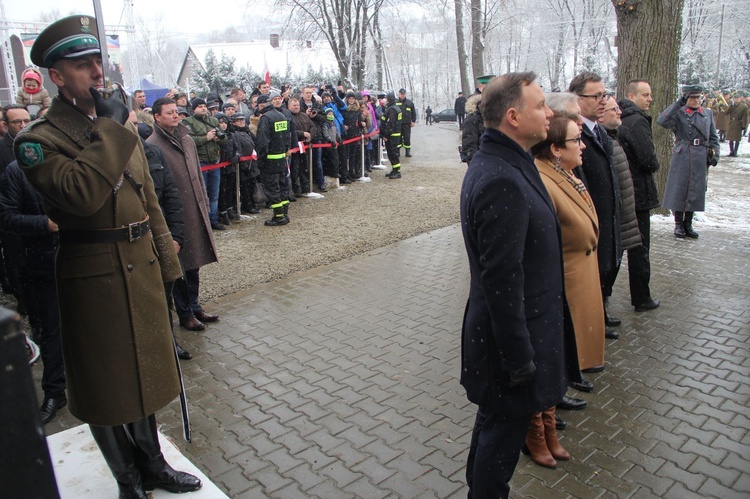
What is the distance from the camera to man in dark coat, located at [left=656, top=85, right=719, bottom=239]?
841 centimetres

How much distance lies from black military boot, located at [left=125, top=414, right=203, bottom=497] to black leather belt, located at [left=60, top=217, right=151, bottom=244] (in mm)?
932

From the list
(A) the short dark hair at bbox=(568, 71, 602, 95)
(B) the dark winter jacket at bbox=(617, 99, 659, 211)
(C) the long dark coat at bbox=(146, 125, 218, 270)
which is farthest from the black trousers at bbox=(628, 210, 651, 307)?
(C) the long dark coat at bbox=(146, 125, 218, 270)

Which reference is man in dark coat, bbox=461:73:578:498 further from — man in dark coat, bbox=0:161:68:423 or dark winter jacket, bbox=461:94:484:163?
dark winter jacket, bbox=461:94:484:163

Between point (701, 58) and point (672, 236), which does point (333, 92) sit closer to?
point (672, 236)

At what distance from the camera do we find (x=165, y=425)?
411cm

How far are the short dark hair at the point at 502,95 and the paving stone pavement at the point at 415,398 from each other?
2.05 metres

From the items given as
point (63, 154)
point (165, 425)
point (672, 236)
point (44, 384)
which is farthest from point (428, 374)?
→ point (672, 236)

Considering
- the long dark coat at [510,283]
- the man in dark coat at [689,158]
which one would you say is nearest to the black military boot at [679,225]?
the man in dark coat at [689,158]

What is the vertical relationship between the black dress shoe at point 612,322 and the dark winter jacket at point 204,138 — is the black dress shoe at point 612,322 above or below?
below

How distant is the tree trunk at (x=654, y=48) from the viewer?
930 centimetres

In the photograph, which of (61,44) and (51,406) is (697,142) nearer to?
(61,44)

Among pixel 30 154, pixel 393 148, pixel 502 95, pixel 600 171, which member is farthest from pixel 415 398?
pixel 393 148

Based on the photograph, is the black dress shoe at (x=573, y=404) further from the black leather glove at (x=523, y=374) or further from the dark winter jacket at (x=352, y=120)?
the dark winter jacket at (x=352, y=120)

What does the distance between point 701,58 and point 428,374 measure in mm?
41921
